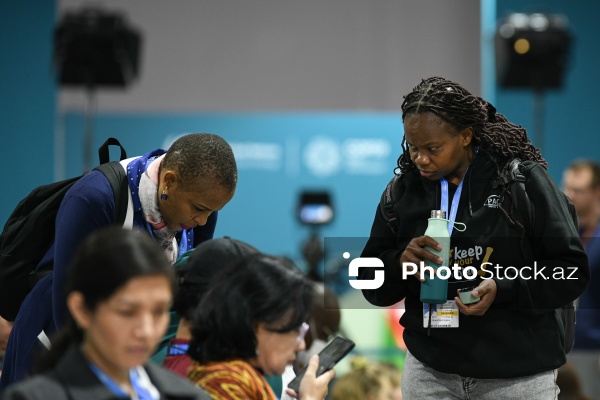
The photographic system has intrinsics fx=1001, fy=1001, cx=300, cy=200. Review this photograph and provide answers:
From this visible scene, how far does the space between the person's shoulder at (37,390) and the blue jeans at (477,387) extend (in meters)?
1.38

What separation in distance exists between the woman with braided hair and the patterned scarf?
633 millimetres

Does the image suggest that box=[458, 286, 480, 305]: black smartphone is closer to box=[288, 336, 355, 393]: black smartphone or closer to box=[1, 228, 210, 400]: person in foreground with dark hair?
box=[288, 336, 355, 393]: black smartphone

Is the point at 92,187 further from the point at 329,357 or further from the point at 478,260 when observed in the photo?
the point at 478,260

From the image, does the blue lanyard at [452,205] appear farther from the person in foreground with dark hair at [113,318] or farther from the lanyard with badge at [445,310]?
the person in foreground with dark hair at [113,318]

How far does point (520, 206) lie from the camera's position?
9.26 ft

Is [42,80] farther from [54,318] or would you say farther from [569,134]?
[54,318]

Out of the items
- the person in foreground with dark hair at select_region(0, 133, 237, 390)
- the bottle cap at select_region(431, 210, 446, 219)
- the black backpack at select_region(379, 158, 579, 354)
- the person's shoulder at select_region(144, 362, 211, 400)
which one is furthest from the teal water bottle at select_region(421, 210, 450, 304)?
the person's shoulder at select_region(144, 362, 211, 400)

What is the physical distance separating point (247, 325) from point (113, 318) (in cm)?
46

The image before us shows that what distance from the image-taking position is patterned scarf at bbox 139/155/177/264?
292cm

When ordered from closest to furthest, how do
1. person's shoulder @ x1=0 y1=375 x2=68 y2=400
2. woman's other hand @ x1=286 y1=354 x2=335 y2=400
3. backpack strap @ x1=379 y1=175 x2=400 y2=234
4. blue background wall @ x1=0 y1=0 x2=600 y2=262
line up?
person's shoulder @ x1=0 y1=375 x2=68 y2=400 < woman's other hand @ x1=286 y1=354 x2=335 y2=400 < backpack strap @ x1=379 y1=175 x2=400 y2=234 < blue background wall @ x1=0 y1=0 x2=600 y2=262

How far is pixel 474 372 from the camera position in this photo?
2.79 m

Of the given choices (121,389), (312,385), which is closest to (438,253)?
(312,385)

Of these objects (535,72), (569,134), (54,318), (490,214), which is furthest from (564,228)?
(569,134)

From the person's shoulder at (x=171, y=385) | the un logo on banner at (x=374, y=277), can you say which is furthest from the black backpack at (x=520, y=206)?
the person's shoulder at (x=171, y=385)
